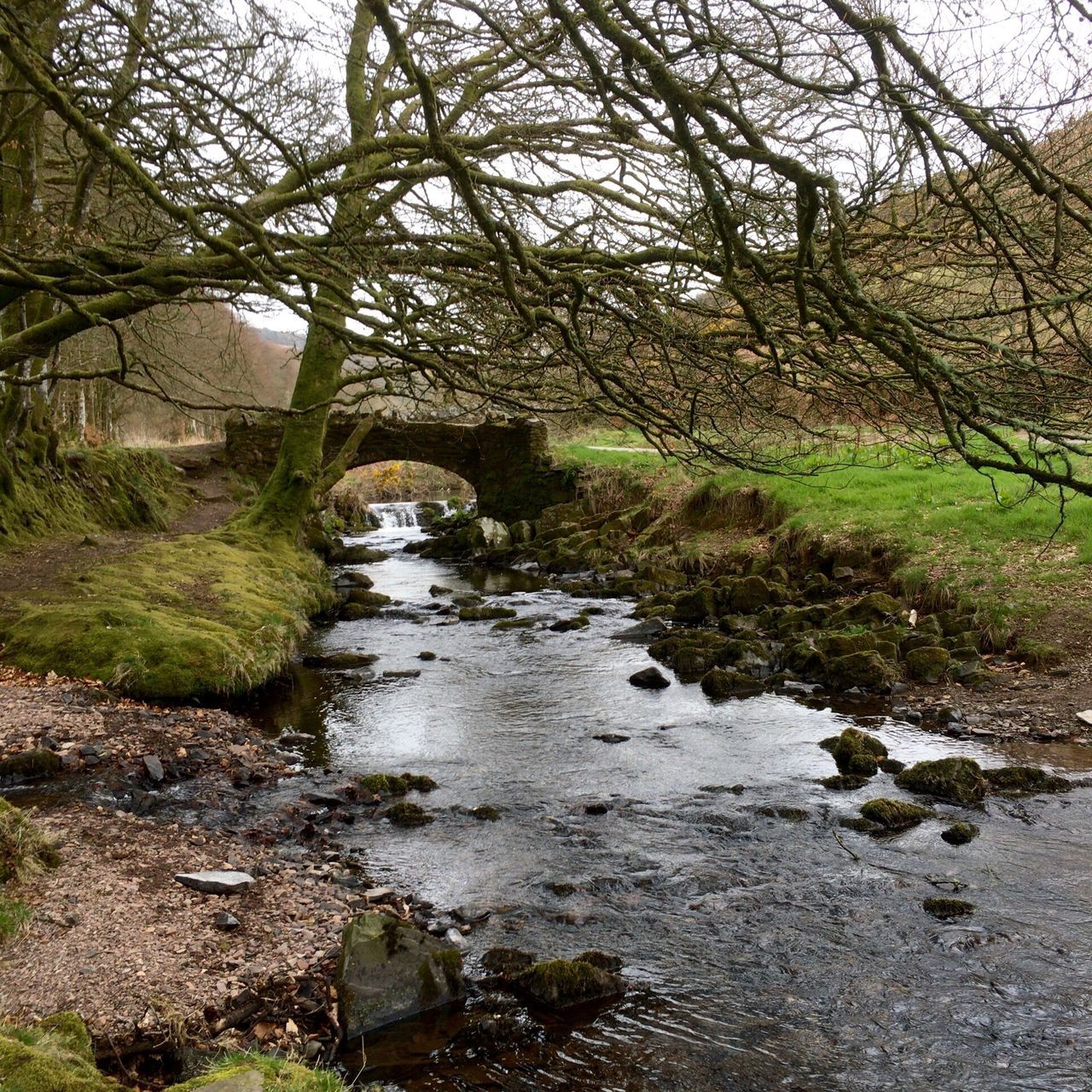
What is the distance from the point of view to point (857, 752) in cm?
804

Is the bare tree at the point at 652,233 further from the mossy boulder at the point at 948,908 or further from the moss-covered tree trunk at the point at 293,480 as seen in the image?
the moss-covered tree trunk at the point at 293,480

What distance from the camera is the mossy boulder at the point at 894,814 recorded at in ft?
22.2

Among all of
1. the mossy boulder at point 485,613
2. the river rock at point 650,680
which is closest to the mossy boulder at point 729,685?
the river rock at point 650,680

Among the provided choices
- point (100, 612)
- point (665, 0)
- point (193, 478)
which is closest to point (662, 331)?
point (665, 0)

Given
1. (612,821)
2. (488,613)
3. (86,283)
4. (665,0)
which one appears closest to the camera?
(665,0)

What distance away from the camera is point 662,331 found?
5156mm

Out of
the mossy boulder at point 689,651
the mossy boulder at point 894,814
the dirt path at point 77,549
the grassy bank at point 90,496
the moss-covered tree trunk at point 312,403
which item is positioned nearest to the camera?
the mossy boulder at point 894,814

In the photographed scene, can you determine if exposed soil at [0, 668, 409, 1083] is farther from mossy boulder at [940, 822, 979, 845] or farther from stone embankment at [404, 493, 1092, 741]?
stone embankment at [404, 493, 1092, 741]

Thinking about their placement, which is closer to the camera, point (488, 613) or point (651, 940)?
point (651, 940)

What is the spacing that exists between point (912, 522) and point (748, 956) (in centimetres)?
1041

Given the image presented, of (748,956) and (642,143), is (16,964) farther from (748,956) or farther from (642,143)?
(642,143)

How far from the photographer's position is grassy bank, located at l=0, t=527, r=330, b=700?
910cm

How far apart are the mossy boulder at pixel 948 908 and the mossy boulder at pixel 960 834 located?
3.01 ft

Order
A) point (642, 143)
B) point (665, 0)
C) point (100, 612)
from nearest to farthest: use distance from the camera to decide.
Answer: point (665, 0) → point (642, 143) → point (100, 612)
